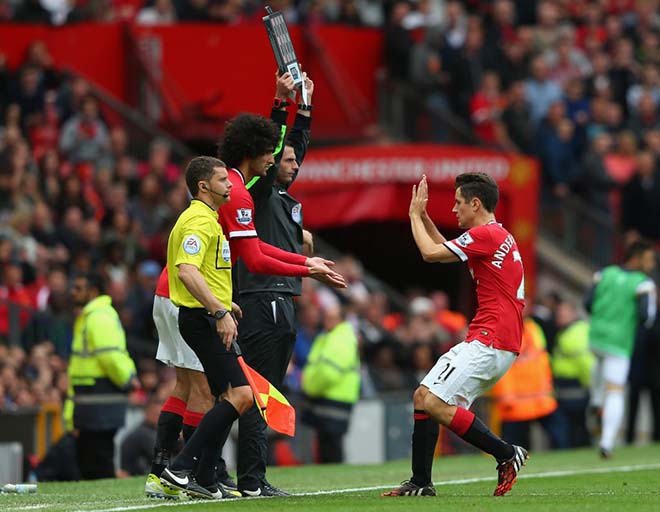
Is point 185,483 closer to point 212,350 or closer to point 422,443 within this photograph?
point 212,350

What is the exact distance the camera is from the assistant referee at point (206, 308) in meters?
10.0

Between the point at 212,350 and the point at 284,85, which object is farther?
the point at 284,85

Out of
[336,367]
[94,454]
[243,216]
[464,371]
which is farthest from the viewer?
[336,367]

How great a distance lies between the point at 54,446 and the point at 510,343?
5355 mm

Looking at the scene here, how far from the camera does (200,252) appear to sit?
10055mm

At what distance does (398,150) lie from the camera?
75.3 ft

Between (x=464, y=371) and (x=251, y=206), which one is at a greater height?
(x=251, y=206)

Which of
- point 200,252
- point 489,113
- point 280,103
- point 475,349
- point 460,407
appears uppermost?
point 489,113

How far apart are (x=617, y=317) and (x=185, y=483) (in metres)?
7.73

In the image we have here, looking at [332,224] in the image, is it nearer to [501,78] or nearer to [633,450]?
[501,78]

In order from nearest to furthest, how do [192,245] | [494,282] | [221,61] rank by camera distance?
[192,245] → [494,282] → [221,61]

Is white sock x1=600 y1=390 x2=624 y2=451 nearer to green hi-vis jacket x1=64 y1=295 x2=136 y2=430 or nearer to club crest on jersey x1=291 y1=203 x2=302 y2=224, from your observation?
green hi-vis jacket x1=64 y1=295 x2=136 y2=430

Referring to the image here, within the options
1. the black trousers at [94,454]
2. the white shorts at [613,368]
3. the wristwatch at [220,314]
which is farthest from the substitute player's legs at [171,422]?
the white shorts at [613,368]

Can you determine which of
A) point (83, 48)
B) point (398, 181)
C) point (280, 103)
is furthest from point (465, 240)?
point (83, 48)
